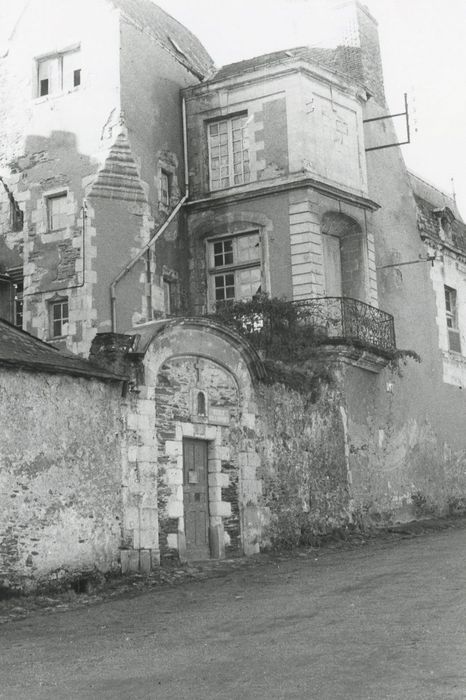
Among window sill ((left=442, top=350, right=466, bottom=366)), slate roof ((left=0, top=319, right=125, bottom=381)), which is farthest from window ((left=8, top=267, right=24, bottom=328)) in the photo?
window sill ((left=442, top=350, right=466, bottom=366))

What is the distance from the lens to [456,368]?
2631cm

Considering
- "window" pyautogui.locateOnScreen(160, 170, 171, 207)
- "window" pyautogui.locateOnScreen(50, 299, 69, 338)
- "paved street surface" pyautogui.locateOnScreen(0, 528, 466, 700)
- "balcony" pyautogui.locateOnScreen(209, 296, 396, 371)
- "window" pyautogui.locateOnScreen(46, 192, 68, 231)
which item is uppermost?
"window" pyautogui.locateOnScreen(160, 170, 171, 207)

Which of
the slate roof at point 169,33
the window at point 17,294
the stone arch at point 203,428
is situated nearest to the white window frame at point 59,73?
the slate roof at point 169,33

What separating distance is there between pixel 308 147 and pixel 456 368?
24.1 ft

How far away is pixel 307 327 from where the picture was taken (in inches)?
811

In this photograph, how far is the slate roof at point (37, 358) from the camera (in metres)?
13.8

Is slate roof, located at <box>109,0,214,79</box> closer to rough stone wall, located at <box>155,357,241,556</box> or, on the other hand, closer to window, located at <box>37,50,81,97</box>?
window, located at <box>37,50,81,97</box>

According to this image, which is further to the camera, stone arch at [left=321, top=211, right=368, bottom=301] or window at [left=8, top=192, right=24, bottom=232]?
window at [left=8, top=192, right=24, bottom=232]

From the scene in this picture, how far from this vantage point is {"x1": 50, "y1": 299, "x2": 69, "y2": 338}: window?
21.6 meters

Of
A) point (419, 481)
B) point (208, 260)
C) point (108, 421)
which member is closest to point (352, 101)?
point (208, 260)

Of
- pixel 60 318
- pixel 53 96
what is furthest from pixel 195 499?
pixel 53 96

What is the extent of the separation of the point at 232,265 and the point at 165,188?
228cm

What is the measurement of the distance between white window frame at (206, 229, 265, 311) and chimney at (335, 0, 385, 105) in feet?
17.8

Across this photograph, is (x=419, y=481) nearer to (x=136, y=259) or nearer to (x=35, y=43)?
(x=136, y=259)
